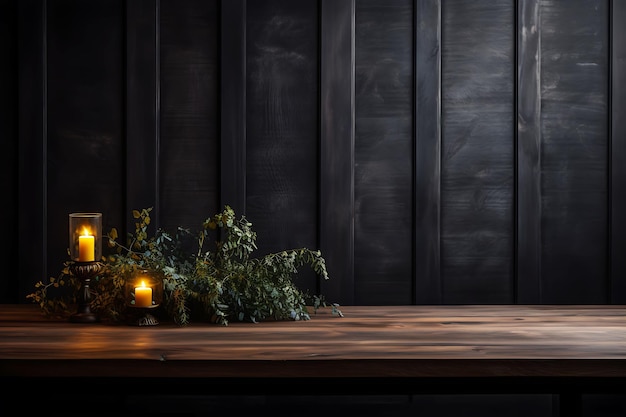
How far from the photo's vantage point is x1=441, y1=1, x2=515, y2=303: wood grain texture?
2771 mm

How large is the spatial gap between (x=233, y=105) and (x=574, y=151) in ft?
4.69

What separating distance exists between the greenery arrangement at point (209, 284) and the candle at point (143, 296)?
0.21 feet

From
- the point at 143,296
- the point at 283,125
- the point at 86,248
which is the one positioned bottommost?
the point at 143,296

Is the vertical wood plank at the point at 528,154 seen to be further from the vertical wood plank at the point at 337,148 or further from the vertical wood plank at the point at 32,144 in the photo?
the vertical wood plank at the point at 32,144

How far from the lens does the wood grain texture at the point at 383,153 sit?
9.09 ft

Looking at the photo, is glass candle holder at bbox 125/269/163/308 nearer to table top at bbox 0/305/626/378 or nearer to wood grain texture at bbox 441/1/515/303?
table top at bbox 0/305/626/378

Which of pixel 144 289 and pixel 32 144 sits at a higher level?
pixel 32 144

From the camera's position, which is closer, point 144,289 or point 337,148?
point 144,289

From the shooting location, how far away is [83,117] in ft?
9.00

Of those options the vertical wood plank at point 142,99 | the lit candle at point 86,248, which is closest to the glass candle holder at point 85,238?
the lit candle at point 86,248

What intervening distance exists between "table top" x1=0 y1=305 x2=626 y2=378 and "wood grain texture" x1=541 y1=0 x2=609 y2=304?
1.12ft

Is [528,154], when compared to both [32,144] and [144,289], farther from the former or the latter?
[32,144]

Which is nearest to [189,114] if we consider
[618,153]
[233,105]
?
[233,105]
